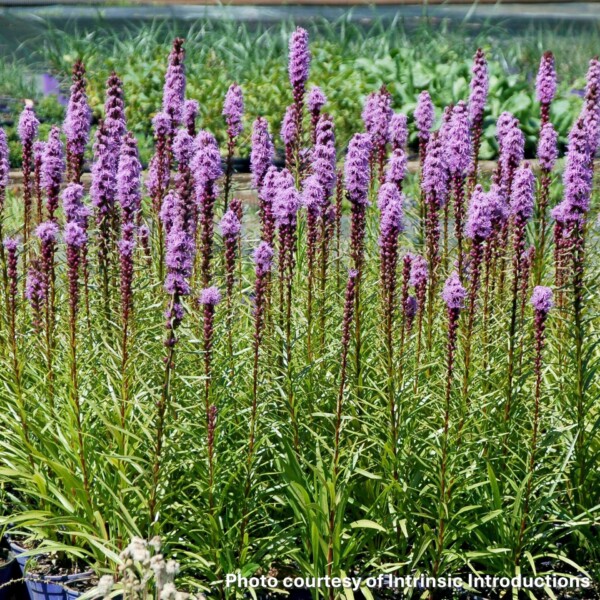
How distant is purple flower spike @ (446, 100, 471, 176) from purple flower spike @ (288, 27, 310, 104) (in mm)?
837

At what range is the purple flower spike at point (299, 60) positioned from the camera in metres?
5.82

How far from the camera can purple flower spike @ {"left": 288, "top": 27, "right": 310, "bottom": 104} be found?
5816mm

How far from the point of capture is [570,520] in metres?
4.93

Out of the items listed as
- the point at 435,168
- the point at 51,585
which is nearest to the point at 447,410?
the point at 435,168

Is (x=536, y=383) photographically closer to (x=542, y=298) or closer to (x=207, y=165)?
(x=542, y=298)

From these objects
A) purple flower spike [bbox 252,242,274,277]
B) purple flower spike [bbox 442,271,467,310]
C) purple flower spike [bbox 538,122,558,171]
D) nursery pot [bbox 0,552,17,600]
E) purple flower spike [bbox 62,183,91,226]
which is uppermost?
purple flower spike [bbox 538,122,558,171]

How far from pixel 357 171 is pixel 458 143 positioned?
956 millimetres

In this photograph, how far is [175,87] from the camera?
592 cm

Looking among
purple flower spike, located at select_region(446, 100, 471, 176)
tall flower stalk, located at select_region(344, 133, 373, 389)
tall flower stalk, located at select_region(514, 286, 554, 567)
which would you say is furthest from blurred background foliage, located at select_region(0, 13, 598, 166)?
tall flower stalk, located at select_region(514, 286, 554, 567)

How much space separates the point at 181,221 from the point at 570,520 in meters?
2.11

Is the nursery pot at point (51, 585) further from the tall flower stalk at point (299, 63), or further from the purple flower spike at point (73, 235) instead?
the tall flower stalk at point (299, 63)

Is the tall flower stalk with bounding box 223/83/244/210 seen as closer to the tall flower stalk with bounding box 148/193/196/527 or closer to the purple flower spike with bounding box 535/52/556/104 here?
the tall flower stalk with bounding box 148/193/196/527

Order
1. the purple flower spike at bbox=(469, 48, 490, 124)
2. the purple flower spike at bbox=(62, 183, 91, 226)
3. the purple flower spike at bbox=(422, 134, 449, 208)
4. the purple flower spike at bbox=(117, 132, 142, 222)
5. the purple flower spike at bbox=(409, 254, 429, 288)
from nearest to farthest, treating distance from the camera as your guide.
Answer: the purple flower spike at bbox=(62, 183, 91, 226)
the purple flower spike at bbox=(117, 132, 142, 222)
the purple flower spike at bbox=(422, 134, 449, 208)
the purple flower spike at bbox=(409, 254, 429, 288)
the purple flower spike at bbox=(469, 48, 490, 124)

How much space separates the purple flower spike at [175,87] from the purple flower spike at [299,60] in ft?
1.85
